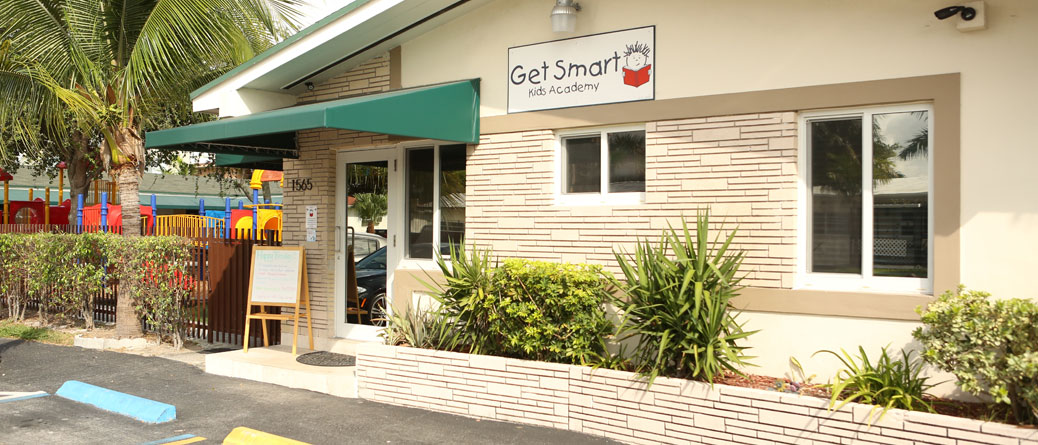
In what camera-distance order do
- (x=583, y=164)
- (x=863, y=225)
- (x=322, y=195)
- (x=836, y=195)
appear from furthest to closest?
(x=322, y=195) < (x=583, y=164) < (x=836, y=195) < (x=863, y=225)

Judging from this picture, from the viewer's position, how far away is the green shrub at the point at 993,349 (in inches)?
187

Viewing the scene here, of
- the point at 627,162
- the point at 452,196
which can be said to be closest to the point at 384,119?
the point at 452,196

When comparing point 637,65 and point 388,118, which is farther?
point 388,118

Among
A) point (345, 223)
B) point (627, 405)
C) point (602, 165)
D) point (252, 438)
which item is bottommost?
point (252, 438)

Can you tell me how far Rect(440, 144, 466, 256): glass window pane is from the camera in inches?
339

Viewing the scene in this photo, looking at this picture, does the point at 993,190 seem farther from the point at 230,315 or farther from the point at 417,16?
the point at 230,315

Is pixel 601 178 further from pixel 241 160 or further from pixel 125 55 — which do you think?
pixel 125 55

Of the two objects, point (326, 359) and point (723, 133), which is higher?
point (723, 133)

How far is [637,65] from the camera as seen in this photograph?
23.5ft

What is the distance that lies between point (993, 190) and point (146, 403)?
7080 millimetres

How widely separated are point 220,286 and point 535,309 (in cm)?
589

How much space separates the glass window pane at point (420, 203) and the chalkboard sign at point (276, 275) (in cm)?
143

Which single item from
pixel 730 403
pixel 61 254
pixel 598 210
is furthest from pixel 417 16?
pixel 61 254

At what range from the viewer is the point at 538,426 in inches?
261
